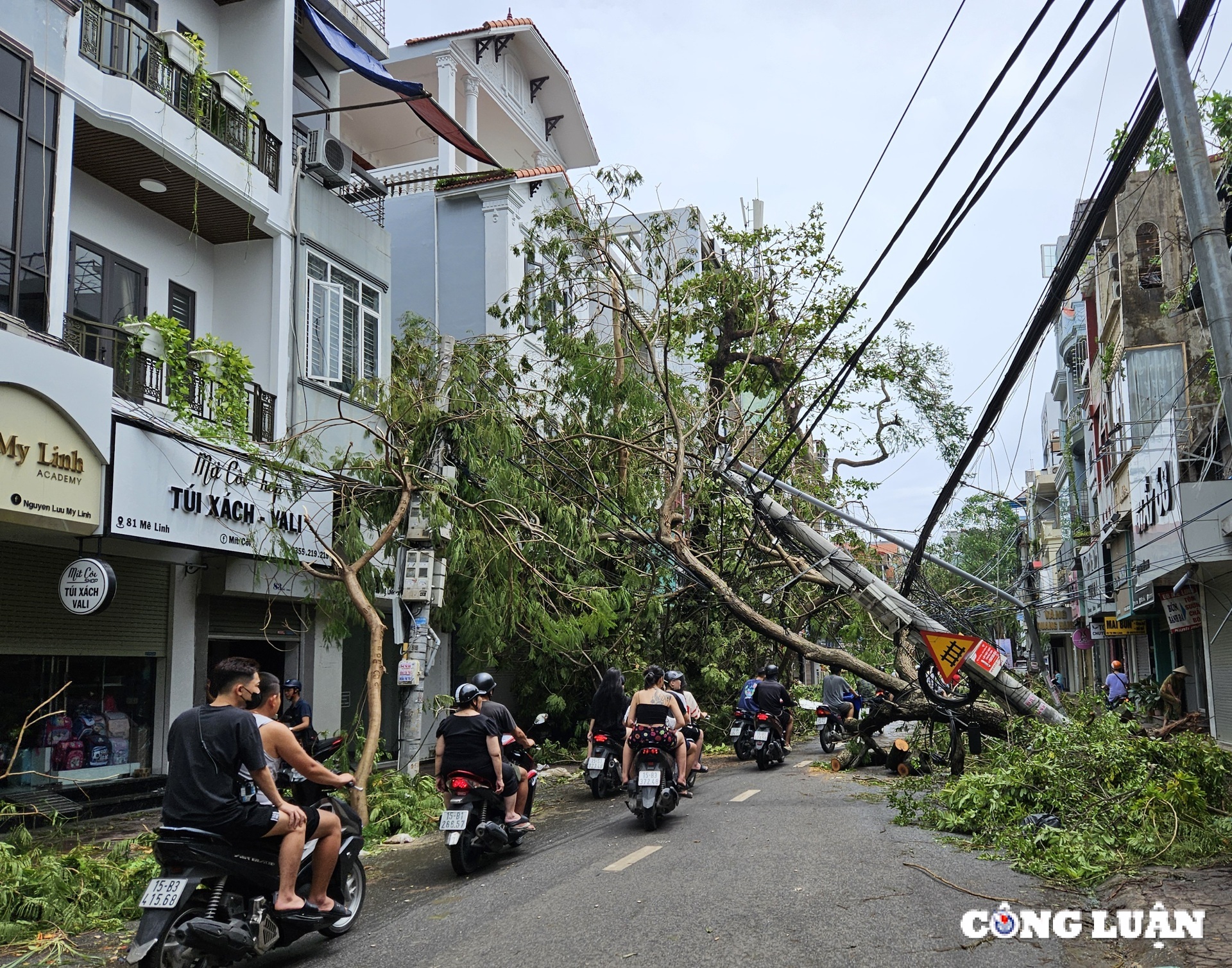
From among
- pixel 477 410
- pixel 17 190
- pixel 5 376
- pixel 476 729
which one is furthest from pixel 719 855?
pixel 17 190

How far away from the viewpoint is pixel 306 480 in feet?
48.6

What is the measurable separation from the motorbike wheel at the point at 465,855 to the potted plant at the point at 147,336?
7620mm

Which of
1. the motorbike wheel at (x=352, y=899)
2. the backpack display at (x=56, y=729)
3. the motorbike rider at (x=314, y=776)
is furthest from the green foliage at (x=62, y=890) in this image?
the backpack display at (x=56, y=729)

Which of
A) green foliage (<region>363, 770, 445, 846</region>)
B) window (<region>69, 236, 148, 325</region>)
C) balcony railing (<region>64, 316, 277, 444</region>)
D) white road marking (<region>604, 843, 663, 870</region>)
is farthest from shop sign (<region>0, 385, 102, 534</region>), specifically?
white road marking (<region>604, 843, 663, 870</region>)

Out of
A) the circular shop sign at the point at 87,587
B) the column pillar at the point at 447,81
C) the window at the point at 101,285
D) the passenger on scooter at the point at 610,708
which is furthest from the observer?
the column pillar at the point at 447,81

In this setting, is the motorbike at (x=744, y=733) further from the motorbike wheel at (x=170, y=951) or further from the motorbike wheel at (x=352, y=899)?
the motorbike wheel at (x=170, y=951)

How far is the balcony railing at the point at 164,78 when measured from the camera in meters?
12.8

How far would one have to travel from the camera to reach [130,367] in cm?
1290

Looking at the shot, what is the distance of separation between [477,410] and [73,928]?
7.67 m

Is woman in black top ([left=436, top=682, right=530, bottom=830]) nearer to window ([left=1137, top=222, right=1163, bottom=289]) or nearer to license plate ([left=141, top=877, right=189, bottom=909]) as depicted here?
license plate ([left=141, top=877, right=189, bottom=909])

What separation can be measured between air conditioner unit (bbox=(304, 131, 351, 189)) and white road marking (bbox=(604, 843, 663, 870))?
39.7 ft

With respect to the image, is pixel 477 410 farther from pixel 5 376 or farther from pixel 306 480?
pixel 5 376

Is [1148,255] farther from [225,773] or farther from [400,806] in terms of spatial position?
[225,773]

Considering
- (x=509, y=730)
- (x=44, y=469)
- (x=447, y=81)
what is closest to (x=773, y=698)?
(x=509, y=730)
